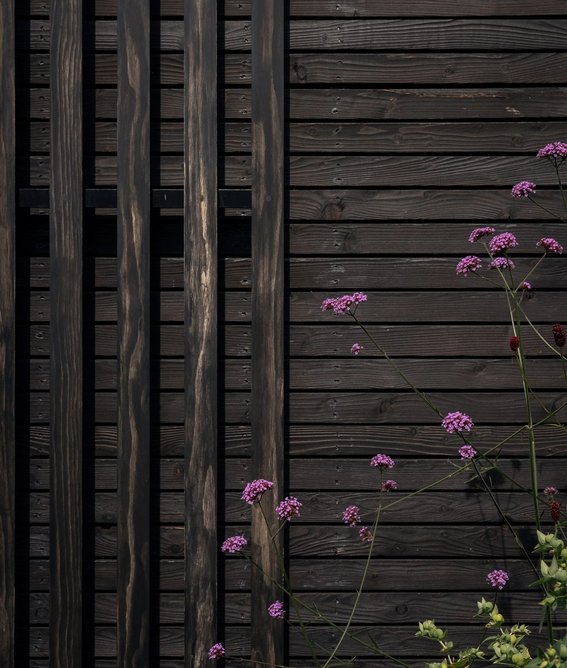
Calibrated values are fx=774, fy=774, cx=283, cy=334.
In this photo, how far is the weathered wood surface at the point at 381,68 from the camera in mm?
2867

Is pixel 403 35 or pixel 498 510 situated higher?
pixel 403 35

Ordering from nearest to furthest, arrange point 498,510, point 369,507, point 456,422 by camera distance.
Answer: point 456,422, point 498,510, point 369,507

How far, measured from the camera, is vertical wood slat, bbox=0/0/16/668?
274 cm

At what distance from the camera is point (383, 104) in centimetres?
287

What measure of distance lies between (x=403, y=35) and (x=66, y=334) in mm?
1654

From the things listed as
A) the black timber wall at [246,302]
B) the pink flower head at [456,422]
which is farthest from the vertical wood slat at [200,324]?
the pink flower head at [456,422]

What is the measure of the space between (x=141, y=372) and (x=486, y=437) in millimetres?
1271

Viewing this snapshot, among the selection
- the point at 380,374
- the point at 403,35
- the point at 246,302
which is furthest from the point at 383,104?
the point at 380,374

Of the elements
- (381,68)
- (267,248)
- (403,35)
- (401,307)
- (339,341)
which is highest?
(403,35)

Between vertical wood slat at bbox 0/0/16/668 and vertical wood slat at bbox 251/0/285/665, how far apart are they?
2.84 ft

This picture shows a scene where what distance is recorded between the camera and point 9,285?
279cm

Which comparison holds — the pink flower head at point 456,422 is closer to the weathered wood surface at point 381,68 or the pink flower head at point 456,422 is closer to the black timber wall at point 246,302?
the black timber wall at point 246,302

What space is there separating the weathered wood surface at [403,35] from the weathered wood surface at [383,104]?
0.16 meters

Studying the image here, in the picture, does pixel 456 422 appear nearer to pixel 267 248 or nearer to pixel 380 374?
pixel 380 374
